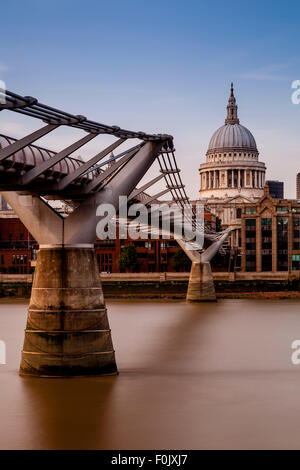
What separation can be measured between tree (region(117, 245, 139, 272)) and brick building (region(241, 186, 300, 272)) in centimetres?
1314

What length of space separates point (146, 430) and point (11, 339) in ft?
57.7

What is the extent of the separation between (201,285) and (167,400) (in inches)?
1675

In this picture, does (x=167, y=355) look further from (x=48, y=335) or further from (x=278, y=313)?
(x=278, y=313)

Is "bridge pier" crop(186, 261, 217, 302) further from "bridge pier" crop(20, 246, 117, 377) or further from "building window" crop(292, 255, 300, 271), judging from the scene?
"bridge pier" crop(20, 246, 117, 377)

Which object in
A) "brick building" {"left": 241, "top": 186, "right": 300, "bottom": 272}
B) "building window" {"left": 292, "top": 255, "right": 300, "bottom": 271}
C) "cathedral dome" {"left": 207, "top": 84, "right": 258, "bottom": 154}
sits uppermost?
"cathedral dome" {"left": 207, "top": 84, "right": 258, "bottom": 154}

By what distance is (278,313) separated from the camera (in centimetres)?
5134

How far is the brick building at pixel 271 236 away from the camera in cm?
9581

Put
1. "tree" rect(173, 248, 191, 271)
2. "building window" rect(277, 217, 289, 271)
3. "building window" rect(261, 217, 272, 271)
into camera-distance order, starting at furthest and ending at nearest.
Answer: "building window" rect(261, 217, 272, 271) → "building window" rect(277, 217, 289, 271) → "tree" rect(173, 248, 191, 271)

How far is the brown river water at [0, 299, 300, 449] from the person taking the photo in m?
17.5

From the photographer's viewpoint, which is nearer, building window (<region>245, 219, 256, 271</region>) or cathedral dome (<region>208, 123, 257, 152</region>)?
building window (<region>245, 219, 256, 271</region>)

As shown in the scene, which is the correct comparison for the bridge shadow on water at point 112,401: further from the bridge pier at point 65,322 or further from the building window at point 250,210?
the building window at point 250,210

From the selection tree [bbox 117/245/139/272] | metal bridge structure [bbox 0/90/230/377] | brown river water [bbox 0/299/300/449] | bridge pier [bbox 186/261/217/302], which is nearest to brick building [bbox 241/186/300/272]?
tree [bbox 117/245/139/272]
